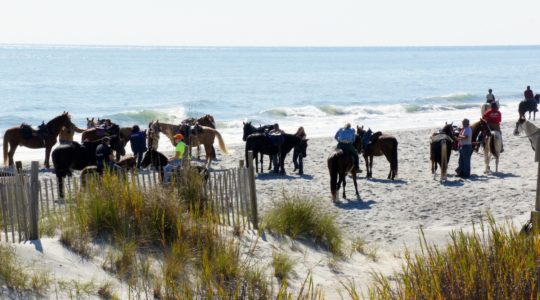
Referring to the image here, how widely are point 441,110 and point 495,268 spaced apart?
47191 mm

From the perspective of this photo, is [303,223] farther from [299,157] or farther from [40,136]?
[40,136]

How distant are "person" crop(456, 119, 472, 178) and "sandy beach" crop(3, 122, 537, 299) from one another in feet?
0.75

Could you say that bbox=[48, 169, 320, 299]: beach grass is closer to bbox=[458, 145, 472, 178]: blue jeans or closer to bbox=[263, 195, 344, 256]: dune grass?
bbox=[263, 195, 344, 256]: dune grass

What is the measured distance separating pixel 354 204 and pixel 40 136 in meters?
8.62

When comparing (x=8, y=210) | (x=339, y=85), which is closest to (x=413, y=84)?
(x=339, y=85)

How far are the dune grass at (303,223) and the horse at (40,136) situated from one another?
376 inches

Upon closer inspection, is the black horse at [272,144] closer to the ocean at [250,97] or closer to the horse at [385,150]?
the horse at [385,150]

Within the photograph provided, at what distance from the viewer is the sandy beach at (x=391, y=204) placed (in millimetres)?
10773

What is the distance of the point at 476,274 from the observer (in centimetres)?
613

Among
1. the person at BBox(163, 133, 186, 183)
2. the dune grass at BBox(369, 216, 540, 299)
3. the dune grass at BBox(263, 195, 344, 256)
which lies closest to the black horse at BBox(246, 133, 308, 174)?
the person at BBox(163, 133, 186, 183)

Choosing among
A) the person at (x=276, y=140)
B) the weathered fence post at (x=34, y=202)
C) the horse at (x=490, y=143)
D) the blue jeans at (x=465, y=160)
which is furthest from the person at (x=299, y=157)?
the weathered fence post at (x=34, y=202)

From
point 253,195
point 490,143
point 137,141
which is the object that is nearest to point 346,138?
point 253,195

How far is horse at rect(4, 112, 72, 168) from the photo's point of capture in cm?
2000

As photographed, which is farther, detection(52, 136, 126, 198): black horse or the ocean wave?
the ocean wave
